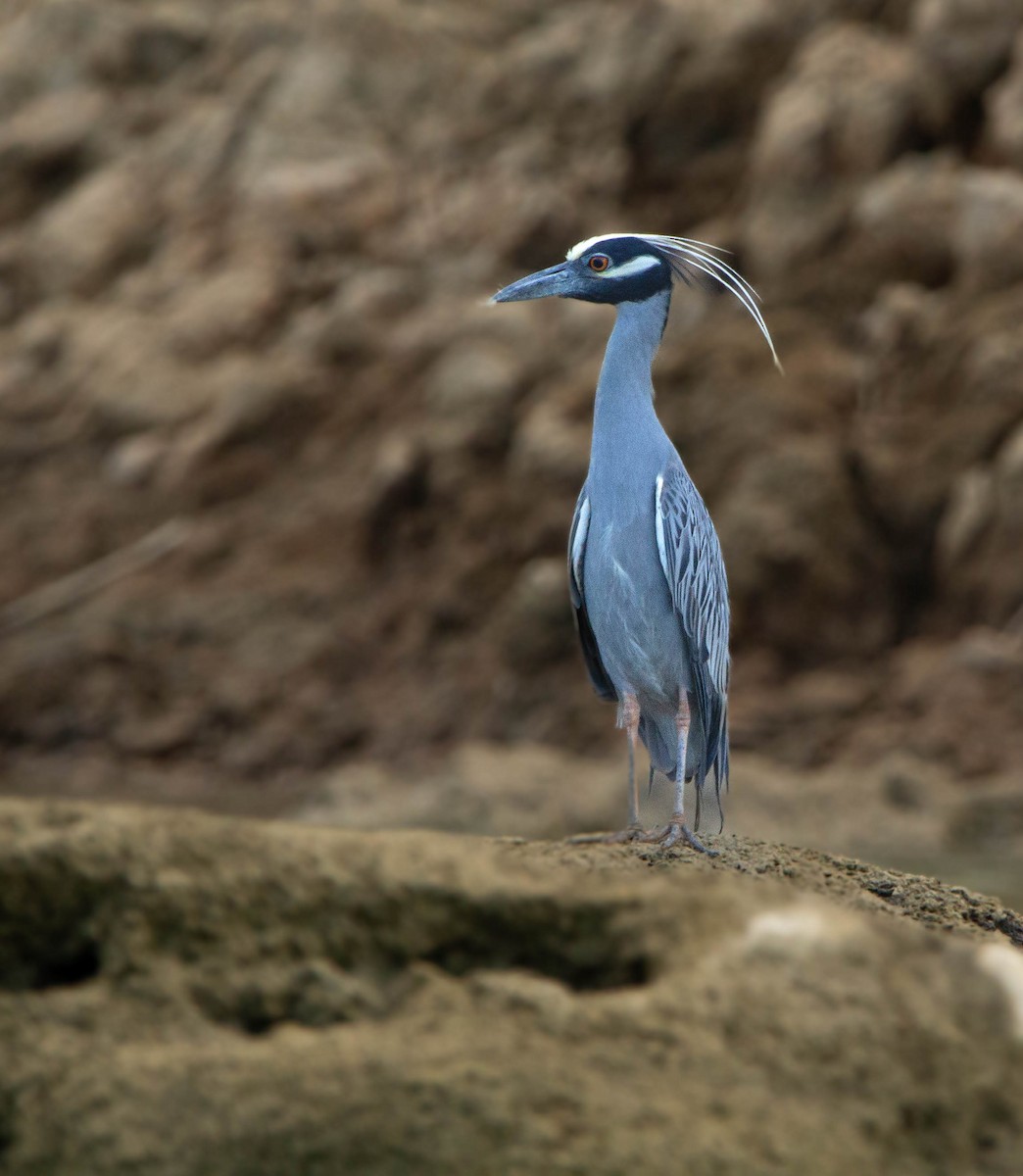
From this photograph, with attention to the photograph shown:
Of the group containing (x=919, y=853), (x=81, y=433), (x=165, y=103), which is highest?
(x=165, y=103)

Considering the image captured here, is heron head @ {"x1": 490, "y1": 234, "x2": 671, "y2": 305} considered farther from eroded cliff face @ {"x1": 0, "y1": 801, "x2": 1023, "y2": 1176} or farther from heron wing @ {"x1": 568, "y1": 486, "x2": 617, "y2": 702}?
eroded cliff face @ {"x1": 0, "y1": 801, "x2": 1023, "y2": 1176}

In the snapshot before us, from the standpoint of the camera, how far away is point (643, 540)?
420cm

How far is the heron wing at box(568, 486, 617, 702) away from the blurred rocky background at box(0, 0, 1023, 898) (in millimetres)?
4738

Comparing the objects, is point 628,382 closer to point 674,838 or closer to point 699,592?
point 699,592

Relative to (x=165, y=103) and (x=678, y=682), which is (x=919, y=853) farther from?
(x=165, y=103)

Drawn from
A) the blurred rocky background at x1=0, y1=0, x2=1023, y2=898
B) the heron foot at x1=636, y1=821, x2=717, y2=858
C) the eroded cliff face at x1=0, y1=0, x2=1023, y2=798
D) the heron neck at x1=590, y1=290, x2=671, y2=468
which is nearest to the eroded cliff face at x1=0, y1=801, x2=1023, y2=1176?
the heron foot at x1=636, y1=821, x2=717, y2=858

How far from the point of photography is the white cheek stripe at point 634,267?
426 cm

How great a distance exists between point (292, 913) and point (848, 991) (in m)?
0.78

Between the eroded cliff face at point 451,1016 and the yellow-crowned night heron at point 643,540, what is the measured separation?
1886 millimetres

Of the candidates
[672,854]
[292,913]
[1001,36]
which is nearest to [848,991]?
[292,913]

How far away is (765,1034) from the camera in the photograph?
200 centimetres

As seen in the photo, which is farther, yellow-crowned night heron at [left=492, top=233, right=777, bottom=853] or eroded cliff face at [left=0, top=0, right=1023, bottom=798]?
eroded cliff face at [left=0, top=0, right=1023, bottom=798]

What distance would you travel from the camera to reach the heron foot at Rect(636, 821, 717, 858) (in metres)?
3.52

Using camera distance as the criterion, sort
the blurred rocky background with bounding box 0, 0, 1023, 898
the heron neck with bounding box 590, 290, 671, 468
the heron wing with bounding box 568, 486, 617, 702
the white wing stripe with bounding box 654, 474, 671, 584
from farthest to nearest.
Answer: the blurred rocky background with bounding box 0, 0, 1023, 898 < the heron wing with bounding box 568, 486, 617, 702 < the heron neck with bounding box 590, 290, 671, 468 < the white wing stripe with bounding box 654, 474, 671, 584
